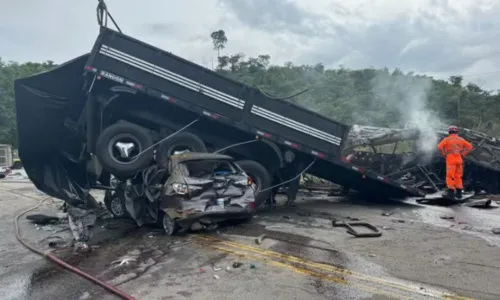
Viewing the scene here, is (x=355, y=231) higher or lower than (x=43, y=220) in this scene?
higher

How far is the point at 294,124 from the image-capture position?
878 cm

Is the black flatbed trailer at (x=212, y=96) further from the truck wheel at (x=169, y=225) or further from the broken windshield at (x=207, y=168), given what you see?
the truck wheel at (x=169, y=225)

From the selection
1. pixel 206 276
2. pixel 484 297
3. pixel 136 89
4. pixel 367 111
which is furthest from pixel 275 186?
pixel 367 111

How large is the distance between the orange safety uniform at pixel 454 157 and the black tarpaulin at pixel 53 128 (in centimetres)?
788

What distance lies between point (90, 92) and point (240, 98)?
114 inches

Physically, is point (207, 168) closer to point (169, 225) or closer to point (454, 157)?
point (169, 225)

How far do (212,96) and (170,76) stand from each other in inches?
34.0

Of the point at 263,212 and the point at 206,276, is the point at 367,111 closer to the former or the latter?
the point at 263,212

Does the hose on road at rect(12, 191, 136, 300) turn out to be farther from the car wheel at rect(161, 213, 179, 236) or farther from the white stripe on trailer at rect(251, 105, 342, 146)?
the white stripe on trailer at rect(251, 105, 342, 146)

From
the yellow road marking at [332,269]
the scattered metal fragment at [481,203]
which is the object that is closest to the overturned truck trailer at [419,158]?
the scattered metal fragment at [481,203]

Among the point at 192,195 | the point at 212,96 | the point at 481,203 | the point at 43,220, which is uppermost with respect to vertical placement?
the point at 212,96

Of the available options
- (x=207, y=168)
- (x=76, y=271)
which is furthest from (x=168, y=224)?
(x=76, y=271)

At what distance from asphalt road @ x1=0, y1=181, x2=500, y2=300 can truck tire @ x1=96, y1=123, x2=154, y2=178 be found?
1105mm

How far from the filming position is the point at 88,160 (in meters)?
10.2
